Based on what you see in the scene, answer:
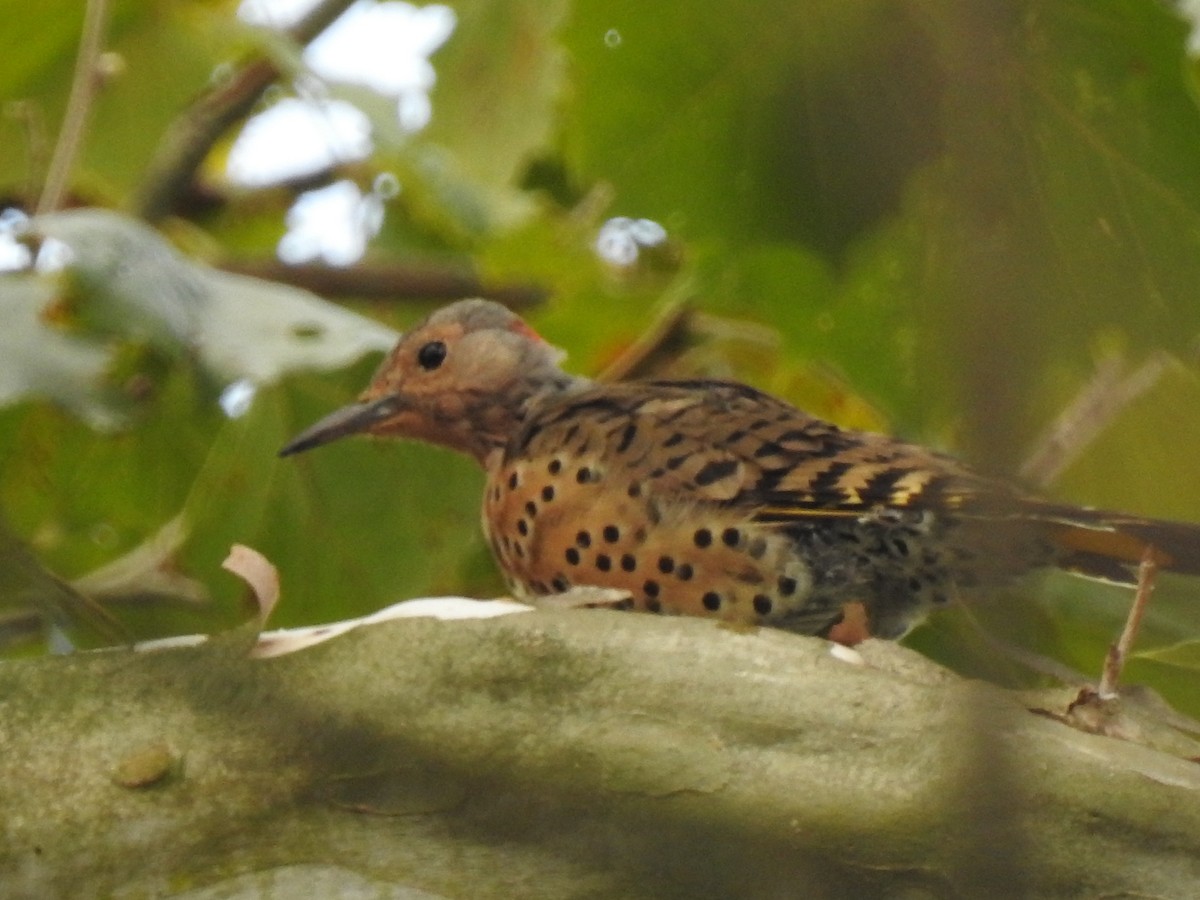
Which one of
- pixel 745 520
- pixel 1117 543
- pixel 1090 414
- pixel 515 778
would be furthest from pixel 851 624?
pixel 515 778

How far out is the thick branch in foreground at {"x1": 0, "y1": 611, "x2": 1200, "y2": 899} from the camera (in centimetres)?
174

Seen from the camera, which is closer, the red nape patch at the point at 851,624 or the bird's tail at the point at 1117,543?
the bird's tail at the point at 1117,543

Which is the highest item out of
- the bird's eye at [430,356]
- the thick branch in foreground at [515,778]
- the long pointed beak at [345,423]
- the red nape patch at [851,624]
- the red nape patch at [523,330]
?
the red nape patch at [523,330]

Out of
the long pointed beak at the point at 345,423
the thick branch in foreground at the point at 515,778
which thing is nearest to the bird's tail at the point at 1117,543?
the thick branch in foreground at the point at 515,778

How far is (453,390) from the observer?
145 inches

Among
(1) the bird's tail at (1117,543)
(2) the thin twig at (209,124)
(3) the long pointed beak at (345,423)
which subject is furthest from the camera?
(2) the thin twig at (209,124)

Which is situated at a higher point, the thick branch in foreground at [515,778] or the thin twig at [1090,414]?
the thin twig at [1090,414]

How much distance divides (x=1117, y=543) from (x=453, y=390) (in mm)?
1508

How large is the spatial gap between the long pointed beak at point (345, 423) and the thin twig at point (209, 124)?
865mm

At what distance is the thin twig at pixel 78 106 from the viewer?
140 inches

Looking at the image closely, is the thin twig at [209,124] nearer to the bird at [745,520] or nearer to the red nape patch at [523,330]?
the red nape patch at [523,330]

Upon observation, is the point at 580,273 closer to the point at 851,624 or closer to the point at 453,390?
the point at 453,390

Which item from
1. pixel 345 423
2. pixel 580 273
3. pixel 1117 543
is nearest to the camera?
pixel 1117 543

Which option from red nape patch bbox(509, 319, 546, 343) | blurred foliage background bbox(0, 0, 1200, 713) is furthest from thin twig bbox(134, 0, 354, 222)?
red nape patch bbox(509, 319, 546, 343)
